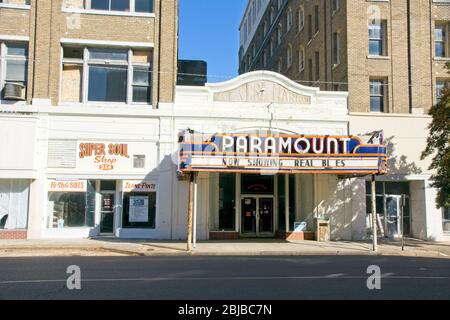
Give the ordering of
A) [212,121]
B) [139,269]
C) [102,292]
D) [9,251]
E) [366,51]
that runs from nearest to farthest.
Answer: [102,292] < [139,269] < [9,251] < [212,121] < [366,51]

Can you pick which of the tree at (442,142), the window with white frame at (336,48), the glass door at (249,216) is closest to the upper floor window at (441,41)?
the window with white frame at (336,48)

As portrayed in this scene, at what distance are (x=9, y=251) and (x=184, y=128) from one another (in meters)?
8.73

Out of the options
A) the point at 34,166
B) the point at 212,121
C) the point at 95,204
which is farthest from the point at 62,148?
the point at 212,121

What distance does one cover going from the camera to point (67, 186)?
2047 centimetres

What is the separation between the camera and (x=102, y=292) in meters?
8.57

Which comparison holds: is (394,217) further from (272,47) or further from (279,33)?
(272,47)

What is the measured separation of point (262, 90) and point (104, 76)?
24.1 ft

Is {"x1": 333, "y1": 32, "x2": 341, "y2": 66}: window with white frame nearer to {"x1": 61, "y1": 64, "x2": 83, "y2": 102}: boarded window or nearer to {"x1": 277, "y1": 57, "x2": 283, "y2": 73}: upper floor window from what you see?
{"x1": 277, "y1": 57, "x2": 283, "y2": 73}: upper floor window

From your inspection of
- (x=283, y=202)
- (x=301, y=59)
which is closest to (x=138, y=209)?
(x=283, y=202)

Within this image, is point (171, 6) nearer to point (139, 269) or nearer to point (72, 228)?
point (72, 228)

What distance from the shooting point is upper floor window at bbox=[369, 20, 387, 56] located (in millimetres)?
23141

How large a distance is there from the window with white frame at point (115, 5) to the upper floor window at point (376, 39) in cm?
1083

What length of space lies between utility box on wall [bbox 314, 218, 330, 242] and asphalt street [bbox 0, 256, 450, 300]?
5935mm

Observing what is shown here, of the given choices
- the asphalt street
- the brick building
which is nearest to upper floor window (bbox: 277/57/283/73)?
the brick building
